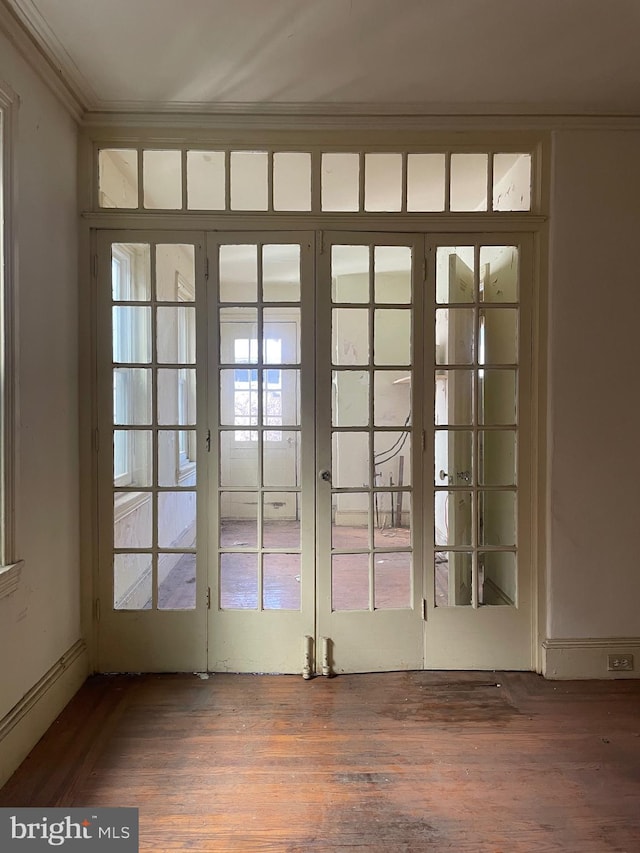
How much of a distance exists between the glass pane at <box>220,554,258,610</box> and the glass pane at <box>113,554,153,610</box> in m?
0.44

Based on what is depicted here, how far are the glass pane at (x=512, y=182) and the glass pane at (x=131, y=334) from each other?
6.64 feet

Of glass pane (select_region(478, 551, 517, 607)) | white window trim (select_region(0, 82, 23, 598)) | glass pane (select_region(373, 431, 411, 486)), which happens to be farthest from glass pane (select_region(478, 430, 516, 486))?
white window trim (select_region(0, 82, 23, 598))

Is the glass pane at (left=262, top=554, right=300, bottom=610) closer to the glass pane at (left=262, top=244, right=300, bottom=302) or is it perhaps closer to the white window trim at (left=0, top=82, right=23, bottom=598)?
the white window trim at (left=0, top=82, right=23, bottom=598)

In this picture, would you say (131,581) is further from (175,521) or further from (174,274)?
(174,274)

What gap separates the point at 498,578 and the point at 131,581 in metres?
2.02

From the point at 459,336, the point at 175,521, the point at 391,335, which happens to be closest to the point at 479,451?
the point at 459,336

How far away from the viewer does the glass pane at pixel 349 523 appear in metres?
2.69

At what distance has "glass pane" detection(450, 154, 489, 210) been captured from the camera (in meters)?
2.50

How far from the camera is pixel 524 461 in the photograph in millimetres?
2494

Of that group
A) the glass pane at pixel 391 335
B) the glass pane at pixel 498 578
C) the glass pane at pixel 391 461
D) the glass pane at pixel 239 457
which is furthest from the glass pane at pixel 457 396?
the glass pane at pixel 239 457

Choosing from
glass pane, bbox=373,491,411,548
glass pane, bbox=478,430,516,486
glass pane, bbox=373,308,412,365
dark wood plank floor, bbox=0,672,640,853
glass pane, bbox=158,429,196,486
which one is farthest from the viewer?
glass pane, bbox=373,308,412,365

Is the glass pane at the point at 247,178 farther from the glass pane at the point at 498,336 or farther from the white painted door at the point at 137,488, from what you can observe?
the glass pane at the point at 498,336

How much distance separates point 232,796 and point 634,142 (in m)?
3.22

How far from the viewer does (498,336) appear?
2664 millimetres
